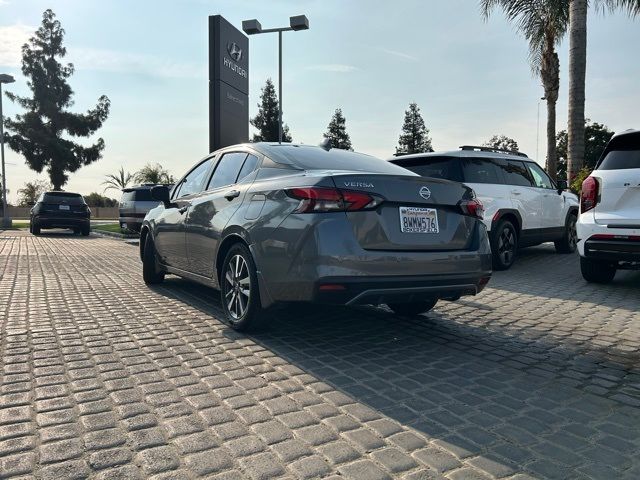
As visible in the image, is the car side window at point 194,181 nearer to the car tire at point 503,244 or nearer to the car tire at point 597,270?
the car tire at point 503,244

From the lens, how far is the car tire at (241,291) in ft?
14.1

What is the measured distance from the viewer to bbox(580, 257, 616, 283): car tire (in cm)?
725

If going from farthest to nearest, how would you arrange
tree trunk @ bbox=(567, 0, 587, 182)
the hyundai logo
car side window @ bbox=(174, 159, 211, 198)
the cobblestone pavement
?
the hyundai logo < tree trunk @ bbox=(567, 0, 587, 182) < car side window @ bbox=(174, 159, 211, 198) < the cobblestone pavement

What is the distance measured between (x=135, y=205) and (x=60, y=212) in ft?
14.6

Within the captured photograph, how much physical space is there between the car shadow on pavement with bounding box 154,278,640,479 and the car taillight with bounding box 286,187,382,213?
1.09 meters

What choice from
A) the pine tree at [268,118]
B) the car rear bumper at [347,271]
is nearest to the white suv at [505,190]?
the car rear bumper at [347,271]

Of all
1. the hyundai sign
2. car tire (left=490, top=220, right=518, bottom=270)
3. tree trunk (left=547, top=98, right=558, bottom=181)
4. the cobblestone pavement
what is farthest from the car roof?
tree trunk (left=547, top=98, right=558, bottom=181)

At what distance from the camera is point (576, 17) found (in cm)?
1366

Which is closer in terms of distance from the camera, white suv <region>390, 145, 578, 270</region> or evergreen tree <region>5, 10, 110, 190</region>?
white suv <region>390, 145, 578, 270</region>

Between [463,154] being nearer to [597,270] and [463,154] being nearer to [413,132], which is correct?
[597,270]

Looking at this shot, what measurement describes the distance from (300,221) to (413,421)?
1587 millimetres

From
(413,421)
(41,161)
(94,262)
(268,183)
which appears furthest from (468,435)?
(41,161)

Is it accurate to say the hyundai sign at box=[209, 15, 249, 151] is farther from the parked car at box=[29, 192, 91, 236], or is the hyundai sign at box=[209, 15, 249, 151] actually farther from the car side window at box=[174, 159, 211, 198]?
the car side window at box=[174, 159, 211, 198]

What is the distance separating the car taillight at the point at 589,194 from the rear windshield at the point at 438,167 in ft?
6.38
